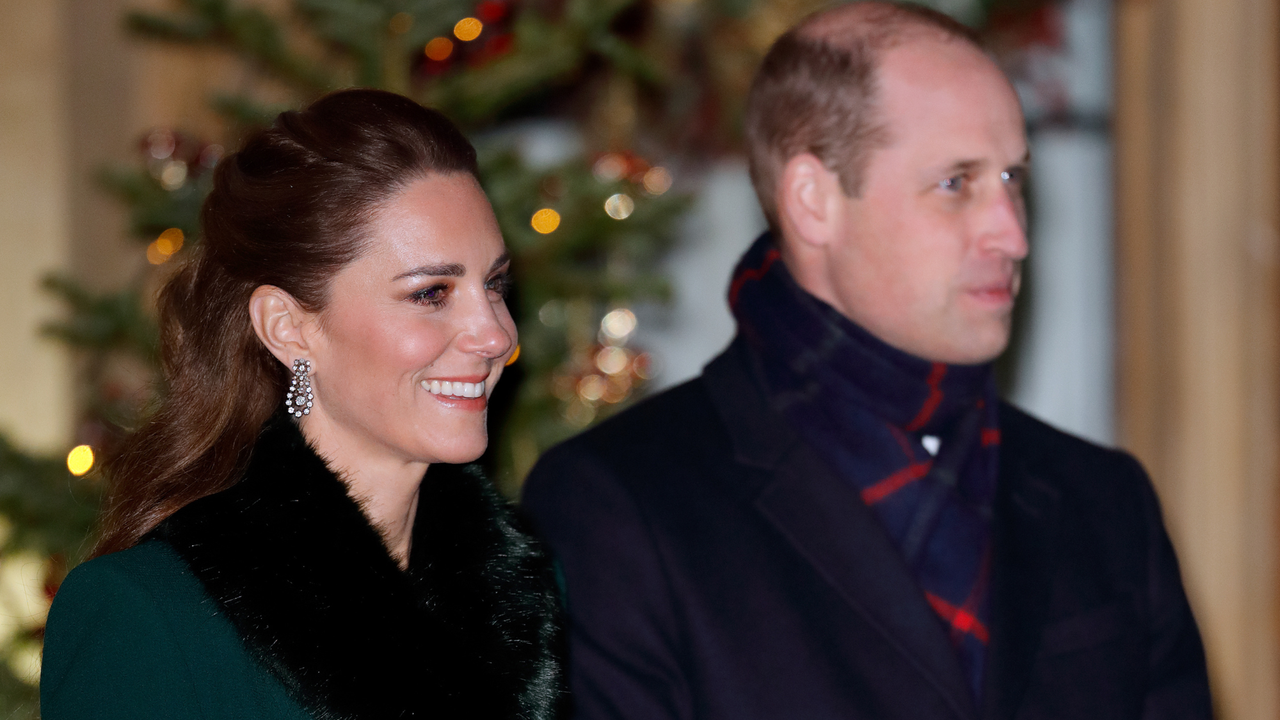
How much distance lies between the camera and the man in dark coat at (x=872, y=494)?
1732 millimetres

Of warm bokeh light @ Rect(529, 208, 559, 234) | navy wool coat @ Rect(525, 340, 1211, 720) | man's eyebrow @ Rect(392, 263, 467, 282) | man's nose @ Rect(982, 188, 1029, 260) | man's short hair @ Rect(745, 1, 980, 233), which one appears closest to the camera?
man's eyebrow @ Rect(392, 263, 467, 282)

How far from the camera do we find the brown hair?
139 cm

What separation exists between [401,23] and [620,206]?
0.60 m

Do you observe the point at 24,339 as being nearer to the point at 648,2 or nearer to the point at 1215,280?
the point at 648,2

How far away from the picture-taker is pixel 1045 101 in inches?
142

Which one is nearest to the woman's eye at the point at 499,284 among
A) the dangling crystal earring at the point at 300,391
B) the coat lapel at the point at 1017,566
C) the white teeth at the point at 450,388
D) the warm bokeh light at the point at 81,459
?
the white teeth at the point at 450,388

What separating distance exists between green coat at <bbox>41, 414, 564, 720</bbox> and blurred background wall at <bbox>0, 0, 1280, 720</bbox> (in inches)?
70.2

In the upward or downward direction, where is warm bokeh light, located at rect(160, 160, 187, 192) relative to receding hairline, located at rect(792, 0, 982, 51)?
downward

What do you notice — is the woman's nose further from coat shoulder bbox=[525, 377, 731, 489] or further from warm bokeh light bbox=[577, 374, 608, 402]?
warm bokeh light bbox=[577, 374, 608, 402]

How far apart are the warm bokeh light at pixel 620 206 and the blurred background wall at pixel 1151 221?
64cm

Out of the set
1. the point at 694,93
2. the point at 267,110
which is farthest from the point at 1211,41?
the point at 267,110

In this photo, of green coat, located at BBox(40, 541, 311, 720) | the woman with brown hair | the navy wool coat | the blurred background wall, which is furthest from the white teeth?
the blurred background wall

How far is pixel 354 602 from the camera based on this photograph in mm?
1362

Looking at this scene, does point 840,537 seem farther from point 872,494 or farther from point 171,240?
point 171,240
